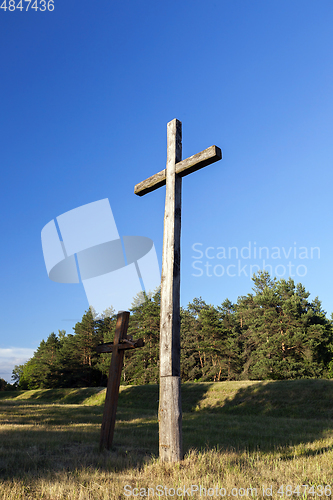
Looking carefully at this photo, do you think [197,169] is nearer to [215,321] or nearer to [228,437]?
[228,437]

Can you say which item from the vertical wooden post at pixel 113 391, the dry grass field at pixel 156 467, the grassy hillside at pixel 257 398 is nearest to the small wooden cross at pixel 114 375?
the vertical wooden post at pixel 113 391

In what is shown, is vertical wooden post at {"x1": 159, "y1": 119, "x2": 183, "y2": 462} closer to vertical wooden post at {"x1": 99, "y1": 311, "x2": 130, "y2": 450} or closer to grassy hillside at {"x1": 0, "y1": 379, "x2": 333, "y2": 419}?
vertical wooden post at {"x1": 99, "y1": 311, "x2": 130, "y2": 450}

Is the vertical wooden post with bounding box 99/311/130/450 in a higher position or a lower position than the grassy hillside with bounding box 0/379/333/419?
higher

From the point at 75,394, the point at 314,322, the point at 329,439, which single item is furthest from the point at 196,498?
the point at 314,322

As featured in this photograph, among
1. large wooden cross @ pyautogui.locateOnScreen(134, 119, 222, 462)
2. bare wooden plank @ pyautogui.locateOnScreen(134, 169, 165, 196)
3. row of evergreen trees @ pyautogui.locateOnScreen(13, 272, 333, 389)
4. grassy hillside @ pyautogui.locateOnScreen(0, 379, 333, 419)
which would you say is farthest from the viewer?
row of evergreen trees @ pyautogui.locateOnScreen(13, 272, 333, 389)

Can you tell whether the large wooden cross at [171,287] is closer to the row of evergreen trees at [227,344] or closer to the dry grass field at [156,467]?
the dry grass field at [156,467]

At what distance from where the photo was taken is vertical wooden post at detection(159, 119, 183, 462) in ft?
18.7

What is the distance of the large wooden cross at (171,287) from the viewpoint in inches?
225

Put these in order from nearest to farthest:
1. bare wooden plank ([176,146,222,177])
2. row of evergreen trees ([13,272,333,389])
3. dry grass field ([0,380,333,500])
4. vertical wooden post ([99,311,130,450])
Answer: dry grass field ([0,380,333,500])
bare wooden plank ([176,146,222,177])
vertical wooden post ([99,311,130,450])
row of evergreen trees ([13,272,333,389])

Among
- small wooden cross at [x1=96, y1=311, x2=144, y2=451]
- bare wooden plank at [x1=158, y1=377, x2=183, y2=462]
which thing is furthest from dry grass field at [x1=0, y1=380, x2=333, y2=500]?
small wooden cross at [x1=96, y1=311, x2=144, y2=451]

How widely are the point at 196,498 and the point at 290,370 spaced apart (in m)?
38.3

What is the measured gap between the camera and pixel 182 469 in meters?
5.16

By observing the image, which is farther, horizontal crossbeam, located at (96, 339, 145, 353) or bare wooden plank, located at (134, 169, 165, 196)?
horizontal crossbeam, located at (96, 339, 145, 353)

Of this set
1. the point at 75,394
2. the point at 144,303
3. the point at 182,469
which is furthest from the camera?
the point at 144,303
